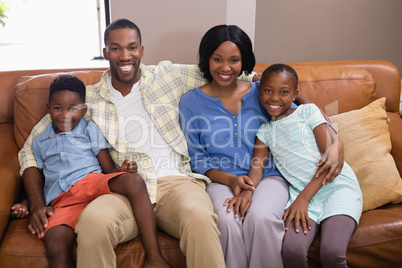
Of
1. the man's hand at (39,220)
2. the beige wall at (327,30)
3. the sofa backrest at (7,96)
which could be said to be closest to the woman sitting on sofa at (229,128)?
the man's hand at (39,220)

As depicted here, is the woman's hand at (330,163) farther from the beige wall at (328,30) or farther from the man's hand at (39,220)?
the beige wall at (328,30)

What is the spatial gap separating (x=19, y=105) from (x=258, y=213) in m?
1.29

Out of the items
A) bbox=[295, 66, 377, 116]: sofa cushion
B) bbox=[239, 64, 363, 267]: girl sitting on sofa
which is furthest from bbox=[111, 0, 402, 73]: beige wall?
bbox=[239, 64, 363, 267]: girl sitting on sofa

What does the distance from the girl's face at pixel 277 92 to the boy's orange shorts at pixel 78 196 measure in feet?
2.33

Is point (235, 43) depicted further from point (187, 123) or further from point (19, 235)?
point (19, 235)

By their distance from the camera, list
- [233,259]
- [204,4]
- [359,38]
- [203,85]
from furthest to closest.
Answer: [359,38] → [204,4] → [203,85] → [233,259]

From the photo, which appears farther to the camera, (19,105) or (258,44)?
(258,44)

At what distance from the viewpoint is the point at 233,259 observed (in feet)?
4.82

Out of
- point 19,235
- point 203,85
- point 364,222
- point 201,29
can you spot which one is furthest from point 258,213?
point 201,29

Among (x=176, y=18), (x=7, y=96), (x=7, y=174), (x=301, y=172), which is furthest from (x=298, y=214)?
(x=7, y=96)

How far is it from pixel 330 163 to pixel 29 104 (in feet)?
4.76

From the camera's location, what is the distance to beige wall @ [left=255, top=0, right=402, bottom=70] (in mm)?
3066

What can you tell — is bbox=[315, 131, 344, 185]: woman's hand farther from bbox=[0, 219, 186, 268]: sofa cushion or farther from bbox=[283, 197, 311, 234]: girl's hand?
bbox=[0, 219, 186, 268]: sofa cushion

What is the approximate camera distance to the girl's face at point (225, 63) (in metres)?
1.71
